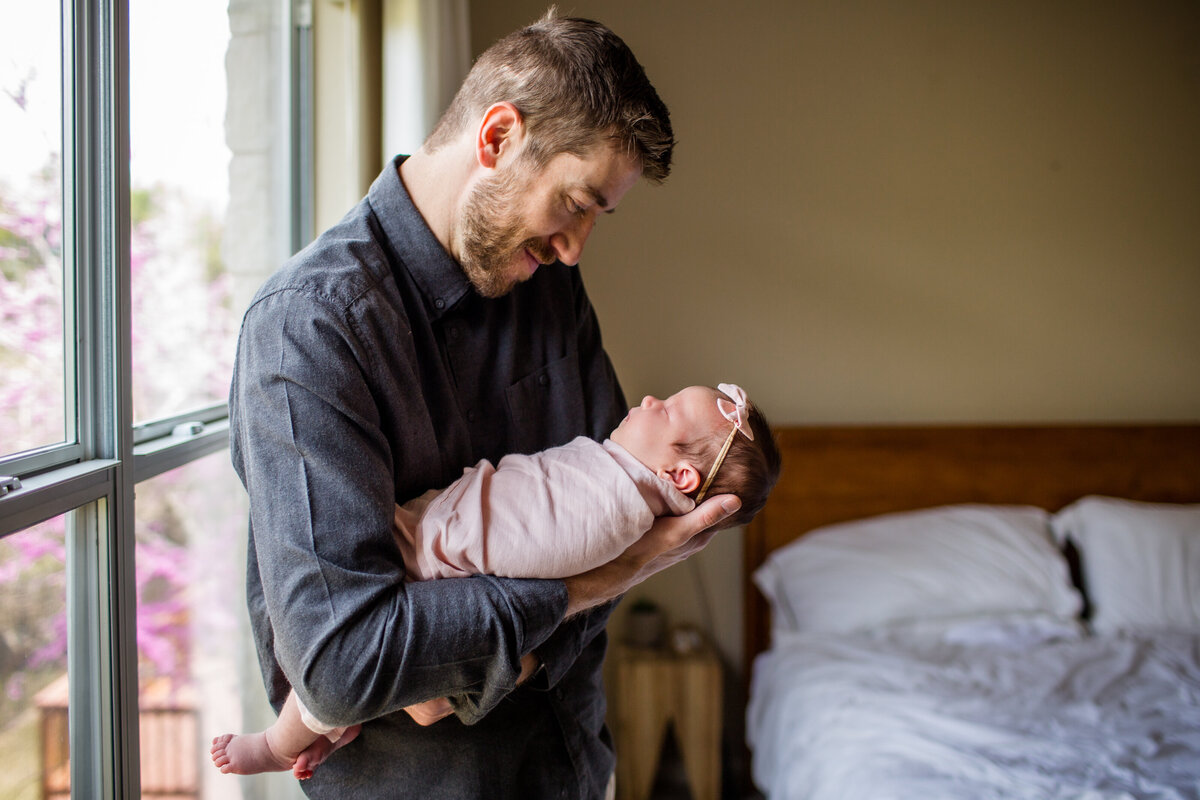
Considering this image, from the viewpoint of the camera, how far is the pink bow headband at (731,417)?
1.15 m

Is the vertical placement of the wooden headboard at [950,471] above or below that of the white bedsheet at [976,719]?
above

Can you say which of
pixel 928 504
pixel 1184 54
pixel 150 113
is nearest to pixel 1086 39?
pixel 1184 54

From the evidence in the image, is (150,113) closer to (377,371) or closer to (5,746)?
(377,371)

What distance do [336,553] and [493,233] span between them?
1.45 ft

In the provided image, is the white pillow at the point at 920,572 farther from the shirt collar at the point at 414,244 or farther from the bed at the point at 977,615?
the shirt collar at the point at 414,244

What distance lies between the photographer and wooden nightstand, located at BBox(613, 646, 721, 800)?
8.66 feet

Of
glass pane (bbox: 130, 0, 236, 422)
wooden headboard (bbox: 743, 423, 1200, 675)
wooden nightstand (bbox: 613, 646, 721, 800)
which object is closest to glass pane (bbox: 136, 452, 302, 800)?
glass pane (bbox: 130, 0, 236, 422)

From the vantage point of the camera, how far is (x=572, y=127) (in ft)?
3.21

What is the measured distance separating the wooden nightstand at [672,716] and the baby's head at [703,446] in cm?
159

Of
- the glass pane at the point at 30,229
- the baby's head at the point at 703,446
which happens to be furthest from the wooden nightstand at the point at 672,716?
the glass pane at the point at 30,229

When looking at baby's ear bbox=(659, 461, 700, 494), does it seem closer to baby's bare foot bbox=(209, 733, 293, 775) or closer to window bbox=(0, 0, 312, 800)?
baby's bare foot bbox=(209, 733, 293, 775)

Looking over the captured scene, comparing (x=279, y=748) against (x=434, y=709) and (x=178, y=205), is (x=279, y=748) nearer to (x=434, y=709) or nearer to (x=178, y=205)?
(x=434, y=709)

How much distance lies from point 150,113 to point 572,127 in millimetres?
749

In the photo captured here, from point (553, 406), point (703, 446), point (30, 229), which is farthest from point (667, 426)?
point (30, 229)
